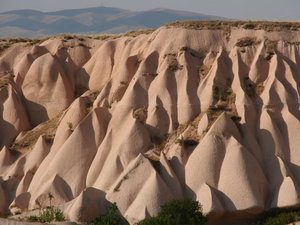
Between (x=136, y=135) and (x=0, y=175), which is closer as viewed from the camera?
(x=136, y=135)

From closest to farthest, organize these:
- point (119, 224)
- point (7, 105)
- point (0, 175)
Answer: point (119, 224) < point (0, 175) < point (7, 105)

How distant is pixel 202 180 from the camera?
39.0 metres

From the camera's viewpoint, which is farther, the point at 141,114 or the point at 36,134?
the point at 36,134

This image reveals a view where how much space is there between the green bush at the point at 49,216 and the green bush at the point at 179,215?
4.13 meters

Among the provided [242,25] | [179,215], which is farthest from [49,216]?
[242,25]

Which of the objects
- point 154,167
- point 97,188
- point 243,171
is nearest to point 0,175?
point 97,188

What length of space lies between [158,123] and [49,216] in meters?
9.14

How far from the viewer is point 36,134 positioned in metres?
47.5

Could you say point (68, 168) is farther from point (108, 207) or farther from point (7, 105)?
point (7, 105)

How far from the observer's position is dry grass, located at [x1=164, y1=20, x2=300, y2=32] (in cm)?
4728

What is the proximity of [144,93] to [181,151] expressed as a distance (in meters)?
5.84

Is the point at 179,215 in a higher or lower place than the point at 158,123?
lower

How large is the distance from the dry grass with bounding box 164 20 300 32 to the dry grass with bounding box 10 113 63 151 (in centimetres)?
966

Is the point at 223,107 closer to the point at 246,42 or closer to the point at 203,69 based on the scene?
the point at 203,69
